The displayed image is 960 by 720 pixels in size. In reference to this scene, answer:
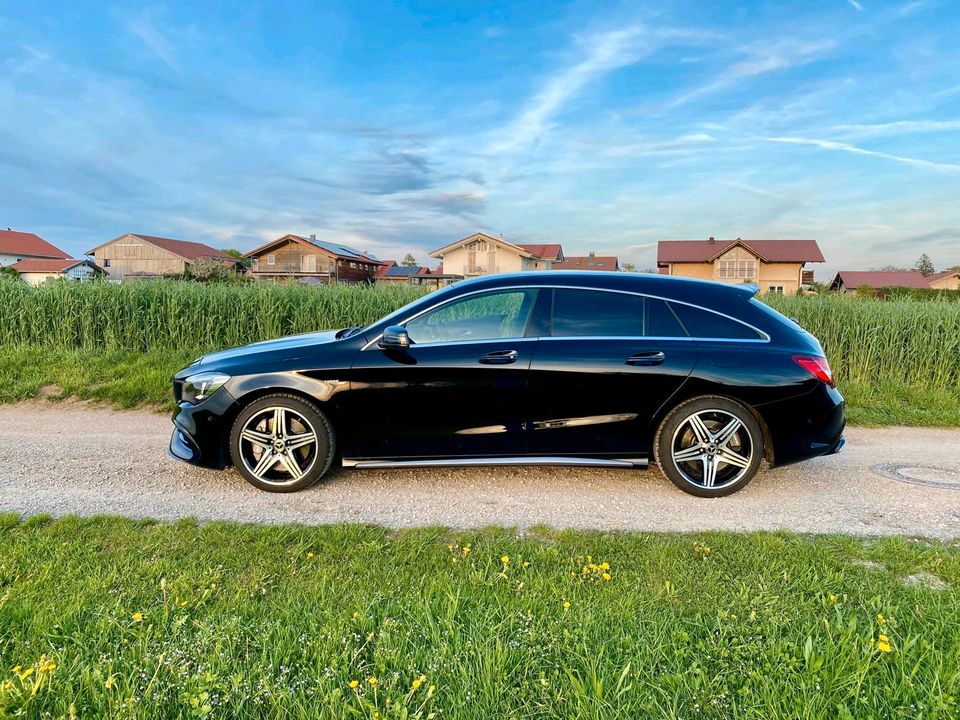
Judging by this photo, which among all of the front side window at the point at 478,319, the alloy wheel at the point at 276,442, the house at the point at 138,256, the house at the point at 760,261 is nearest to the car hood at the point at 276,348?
the alloy wheel at the point at 276,442

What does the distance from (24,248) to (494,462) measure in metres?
113

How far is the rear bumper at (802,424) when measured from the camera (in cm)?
411

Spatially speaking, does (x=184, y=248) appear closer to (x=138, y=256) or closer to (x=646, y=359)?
(x=138, y=256)

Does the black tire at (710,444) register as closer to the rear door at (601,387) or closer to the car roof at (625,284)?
the rear door at (601,387)

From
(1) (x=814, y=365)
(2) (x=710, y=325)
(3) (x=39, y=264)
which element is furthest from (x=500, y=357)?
(3) (x=39, y=264)

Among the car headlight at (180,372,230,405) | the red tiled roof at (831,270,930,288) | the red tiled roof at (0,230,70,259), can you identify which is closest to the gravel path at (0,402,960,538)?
the car headlight at (180,372,230,405)

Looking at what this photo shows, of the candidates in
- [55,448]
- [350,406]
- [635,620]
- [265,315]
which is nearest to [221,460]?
[350,406]

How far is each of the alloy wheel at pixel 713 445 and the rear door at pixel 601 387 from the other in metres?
0.27

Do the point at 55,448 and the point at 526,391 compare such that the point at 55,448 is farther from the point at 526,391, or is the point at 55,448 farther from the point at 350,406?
the point at 526,391

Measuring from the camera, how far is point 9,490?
4.04 meters

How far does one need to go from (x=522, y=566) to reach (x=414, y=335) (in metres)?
2.04

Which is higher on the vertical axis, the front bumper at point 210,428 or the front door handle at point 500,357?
the front door handle at point 500,357

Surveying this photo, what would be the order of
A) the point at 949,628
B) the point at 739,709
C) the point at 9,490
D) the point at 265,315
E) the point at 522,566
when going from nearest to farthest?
the point at 739,709, the point at 949,628, the point at 522,566, the point at 9,490, the point at 265,315

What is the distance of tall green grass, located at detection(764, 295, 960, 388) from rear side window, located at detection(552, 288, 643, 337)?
19.6 feet
